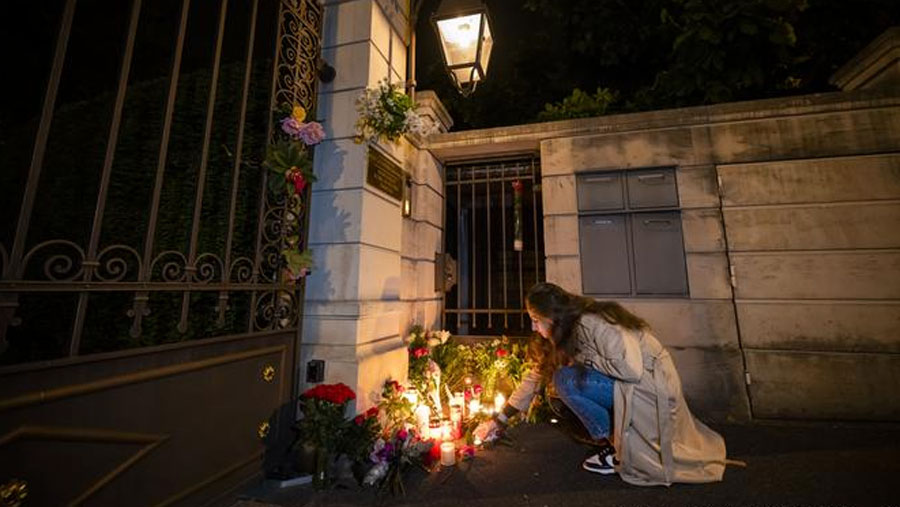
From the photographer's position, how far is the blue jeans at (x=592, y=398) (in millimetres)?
3061

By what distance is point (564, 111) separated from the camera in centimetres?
549

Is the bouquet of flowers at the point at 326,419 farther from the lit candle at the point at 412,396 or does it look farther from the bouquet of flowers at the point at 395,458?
the lit candle at the point at 412,396

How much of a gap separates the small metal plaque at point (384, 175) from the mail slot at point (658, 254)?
10.1 ft

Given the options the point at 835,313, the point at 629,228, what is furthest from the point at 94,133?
the point at 835,313

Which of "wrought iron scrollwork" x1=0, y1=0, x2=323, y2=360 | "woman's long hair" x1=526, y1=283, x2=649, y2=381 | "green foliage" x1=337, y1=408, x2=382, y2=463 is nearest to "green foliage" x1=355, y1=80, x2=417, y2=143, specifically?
"wrought iron scrollwork" x1=0, y1=0, x2=323, y2=360

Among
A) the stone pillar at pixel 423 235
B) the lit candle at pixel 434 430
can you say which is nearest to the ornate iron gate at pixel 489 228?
the stone pillar at pixel 423 235

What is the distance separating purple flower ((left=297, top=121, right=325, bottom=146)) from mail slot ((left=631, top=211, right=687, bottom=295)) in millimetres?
3936

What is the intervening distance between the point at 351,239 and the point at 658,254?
3.78m

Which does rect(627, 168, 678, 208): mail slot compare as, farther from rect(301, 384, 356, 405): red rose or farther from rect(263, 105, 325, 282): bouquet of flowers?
rect(301, 384, 356, 405): red rose

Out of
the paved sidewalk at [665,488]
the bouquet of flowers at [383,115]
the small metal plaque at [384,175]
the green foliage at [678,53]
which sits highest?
the green foliage at [678,53]

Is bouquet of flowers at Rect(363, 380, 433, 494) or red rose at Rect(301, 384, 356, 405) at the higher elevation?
red rose at Rect(301, 384, 356, 405)

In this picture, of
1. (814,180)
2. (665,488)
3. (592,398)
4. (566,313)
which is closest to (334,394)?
(566,313)

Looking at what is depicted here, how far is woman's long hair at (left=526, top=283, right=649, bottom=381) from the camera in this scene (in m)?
2.90

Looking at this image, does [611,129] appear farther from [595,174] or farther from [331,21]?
[331,21]
